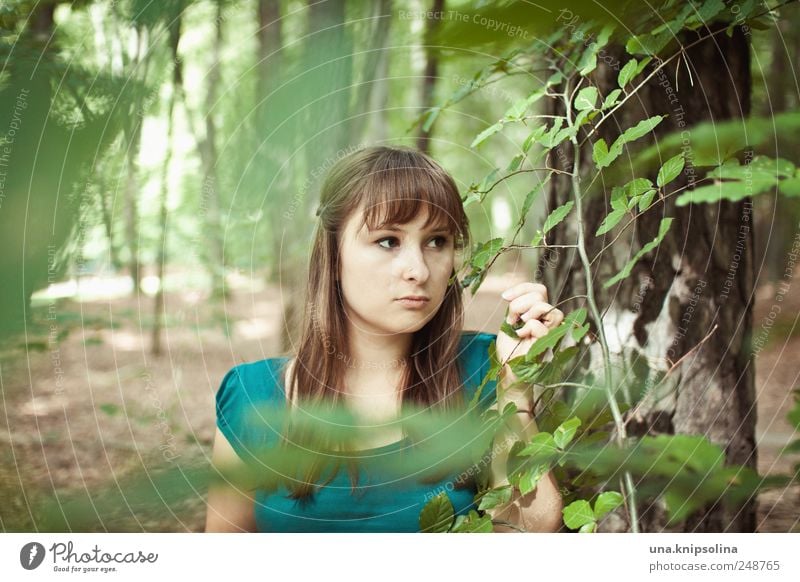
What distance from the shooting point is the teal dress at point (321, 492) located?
0.94 m

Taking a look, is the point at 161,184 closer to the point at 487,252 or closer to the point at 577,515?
the point at 487,252

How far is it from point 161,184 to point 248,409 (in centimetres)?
30

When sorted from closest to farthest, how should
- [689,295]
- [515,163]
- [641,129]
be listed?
1. [641,129]
2. [515,163]
3. [689,295]

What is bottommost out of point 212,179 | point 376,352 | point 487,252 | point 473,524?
point 473,524

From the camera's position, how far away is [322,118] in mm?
942

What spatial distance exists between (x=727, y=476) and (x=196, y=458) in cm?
70

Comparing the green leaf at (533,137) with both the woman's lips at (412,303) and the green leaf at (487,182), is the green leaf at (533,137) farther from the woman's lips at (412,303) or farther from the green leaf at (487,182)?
the woman's lips at (412,303)

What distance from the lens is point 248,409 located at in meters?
0.95

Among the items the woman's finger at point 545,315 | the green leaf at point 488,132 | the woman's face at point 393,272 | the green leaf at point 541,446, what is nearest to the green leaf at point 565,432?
the green leaf at point 541,446

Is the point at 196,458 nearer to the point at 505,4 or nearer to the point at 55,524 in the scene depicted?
the point at 55,524

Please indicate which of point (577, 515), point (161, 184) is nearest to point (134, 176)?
point (161, 184)

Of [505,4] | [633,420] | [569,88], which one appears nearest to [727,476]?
[633,420]

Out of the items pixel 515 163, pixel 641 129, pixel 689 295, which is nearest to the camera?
pixel 641 129
